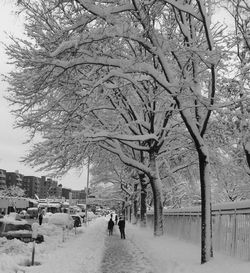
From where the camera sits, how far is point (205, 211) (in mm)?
14469

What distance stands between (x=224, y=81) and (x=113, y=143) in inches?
504

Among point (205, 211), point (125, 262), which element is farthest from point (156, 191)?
point (205, 211)

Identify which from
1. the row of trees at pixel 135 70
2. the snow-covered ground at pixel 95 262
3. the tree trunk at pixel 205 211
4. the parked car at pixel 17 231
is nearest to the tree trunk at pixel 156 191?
the row of trees at pixel 135 70

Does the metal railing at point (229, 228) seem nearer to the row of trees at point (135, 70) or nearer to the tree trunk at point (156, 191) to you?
the row of trees at point (135, 70)

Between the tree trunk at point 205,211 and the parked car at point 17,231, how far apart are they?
10.4 m

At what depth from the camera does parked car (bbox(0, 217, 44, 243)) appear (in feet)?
73.9

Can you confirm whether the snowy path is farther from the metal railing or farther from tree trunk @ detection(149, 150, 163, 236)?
tree trunk @ detection(149, 150, 163, 236)

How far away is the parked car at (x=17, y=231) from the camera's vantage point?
22.5m

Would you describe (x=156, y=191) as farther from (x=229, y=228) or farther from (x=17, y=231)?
(x=229, y=228)

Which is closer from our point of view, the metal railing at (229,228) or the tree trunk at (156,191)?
A: the metal railing at (229,228)

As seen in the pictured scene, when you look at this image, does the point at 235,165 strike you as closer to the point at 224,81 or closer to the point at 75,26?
the point at 224,81

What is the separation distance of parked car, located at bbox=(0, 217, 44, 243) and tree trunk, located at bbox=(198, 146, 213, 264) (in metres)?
10.4

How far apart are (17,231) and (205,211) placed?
457 inches

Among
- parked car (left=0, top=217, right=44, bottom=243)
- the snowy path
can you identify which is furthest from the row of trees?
parked car (left=0, top=217, right=44, bottom=243)
